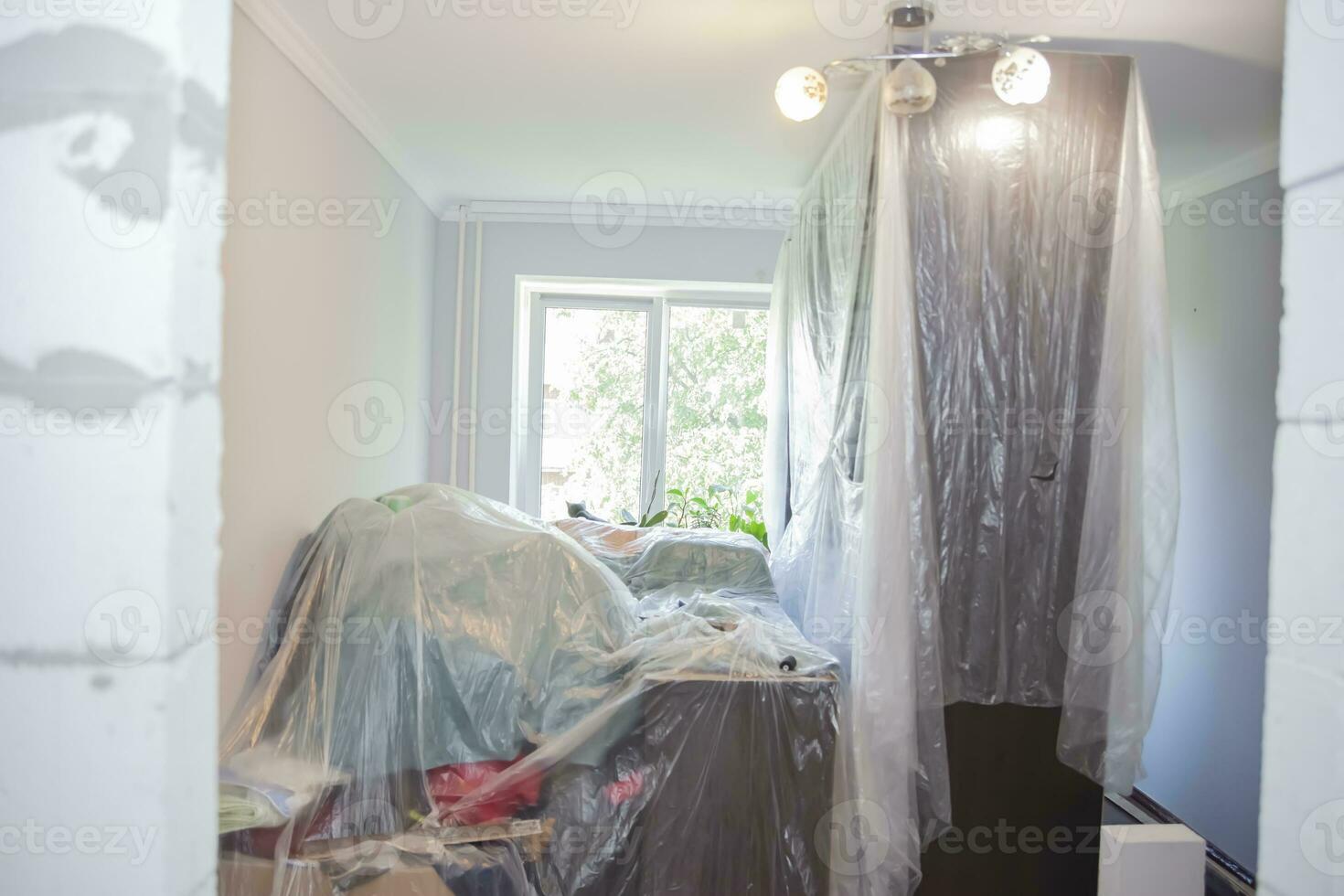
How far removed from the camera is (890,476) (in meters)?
2.30

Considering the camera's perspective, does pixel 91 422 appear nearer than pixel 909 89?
Yes

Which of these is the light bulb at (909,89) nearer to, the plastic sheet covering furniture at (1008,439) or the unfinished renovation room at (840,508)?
the unfinished renovation room at (840,508)

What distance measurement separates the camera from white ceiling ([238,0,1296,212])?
238 cm

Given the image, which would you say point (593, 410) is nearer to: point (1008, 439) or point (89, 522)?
point (1008, 439)

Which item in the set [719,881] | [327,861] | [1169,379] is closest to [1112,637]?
[1169,379]

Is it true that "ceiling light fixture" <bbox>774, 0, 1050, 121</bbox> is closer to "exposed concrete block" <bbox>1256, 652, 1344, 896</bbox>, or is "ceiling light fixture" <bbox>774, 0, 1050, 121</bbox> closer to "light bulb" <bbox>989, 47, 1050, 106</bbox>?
"light bulb" <bbox>989, 47, 1050, 106</bbox>

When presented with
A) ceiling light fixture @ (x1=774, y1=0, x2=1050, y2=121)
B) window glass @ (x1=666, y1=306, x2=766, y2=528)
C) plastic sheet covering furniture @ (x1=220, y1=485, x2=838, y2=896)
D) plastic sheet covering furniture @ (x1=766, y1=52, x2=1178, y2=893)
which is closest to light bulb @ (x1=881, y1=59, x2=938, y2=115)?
ceiling light fixture @ (x1=774, y1=0, x2=1050, y2=121)

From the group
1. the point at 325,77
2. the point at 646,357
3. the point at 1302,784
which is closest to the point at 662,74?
the point at 325,77

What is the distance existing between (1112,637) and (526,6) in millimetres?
2285

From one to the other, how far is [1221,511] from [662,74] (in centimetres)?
282

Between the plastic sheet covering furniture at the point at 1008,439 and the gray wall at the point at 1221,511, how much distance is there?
1.42 meters

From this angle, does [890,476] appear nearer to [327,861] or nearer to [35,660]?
[327,861]

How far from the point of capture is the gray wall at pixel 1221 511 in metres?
3.39

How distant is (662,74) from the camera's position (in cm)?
283
